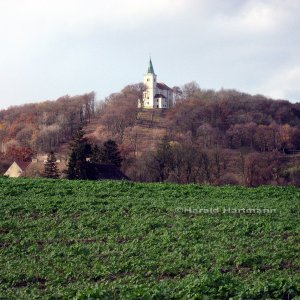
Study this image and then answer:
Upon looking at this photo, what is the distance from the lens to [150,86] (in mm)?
143625

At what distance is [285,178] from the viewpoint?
195 feet

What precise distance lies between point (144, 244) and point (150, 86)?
132m

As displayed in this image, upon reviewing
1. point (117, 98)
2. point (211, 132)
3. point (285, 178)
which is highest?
point (117, 98)

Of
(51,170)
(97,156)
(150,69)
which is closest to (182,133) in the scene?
(97,156)

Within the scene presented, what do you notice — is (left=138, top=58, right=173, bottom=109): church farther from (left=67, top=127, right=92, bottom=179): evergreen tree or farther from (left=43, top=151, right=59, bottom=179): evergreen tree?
(left=67, top=127, right=92, bottom=179): evergreen tree

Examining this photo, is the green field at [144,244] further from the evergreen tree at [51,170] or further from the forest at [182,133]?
the forest at [182,133]

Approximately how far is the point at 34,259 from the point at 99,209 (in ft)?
15.5

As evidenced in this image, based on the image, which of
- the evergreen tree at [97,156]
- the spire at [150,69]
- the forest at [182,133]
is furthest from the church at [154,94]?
the evergreen tree at [97,156]

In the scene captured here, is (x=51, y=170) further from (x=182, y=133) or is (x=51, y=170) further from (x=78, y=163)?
(x=182, y=133)

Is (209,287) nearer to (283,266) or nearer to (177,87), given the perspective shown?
(283,266)

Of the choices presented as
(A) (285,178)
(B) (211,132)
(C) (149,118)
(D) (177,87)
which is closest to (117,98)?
(C) (149,118)

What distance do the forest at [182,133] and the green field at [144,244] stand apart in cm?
3288

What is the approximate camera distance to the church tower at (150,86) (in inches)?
5423

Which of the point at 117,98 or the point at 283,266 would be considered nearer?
the point at 283,266
